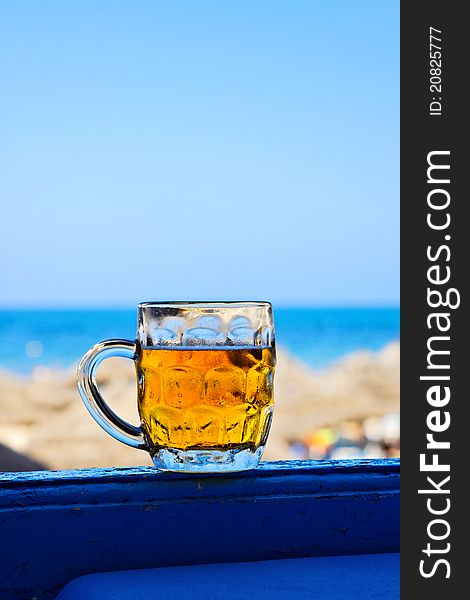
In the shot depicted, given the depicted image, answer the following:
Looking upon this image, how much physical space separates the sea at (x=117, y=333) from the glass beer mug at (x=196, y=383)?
52.7ft

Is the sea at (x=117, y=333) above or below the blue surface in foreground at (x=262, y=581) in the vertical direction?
above

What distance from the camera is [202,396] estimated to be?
0.85m

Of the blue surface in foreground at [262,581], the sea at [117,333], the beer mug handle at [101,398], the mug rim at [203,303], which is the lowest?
the blue surface in foreground at [262,581]

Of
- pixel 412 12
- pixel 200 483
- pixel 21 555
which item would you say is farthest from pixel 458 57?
pixel 21 555

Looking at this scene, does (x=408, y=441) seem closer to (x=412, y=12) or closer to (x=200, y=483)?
(x=200, y=483)

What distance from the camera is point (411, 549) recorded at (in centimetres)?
77

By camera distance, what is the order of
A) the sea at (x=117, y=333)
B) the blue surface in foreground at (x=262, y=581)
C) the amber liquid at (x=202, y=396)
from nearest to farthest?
the blue surface in foreground at (x=262, y=581) → the amber liquid at (x=202, y=396) → the sea at (x=117, y=333)

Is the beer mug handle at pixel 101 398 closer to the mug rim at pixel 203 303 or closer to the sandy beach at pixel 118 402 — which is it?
the mug rim at pixel 203 303

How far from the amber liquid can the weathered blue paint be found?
4cm

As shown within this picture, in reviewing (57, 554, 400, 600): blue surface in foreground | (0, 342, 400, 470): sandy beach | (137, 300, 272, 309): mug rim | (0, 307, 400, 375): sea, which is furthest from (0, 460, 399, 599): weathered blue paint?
(0, 307, 400, 375): sea

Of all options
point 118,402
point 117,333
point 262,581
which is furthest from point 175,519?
point 117,333

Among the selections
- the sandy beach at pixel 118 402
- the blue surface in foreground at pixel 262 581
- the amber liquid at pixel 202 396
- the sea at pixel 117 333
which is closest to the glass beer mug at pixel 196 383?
the amber liquid at pixel 202 396

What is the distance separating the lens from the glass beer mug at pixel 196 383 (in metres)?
0.85

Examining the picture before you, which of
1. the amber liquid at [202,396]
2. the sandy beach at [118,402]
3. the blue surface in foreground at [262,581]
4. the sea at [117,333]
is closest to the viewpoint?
the blue surface in foreground at [262,581]
